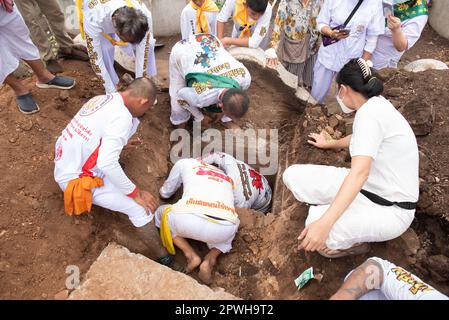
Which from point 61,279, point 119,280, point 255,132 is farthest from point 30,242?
point 255,132

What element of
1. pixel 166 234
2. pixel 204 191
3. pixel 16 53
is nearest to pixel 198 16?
pixel 16 53

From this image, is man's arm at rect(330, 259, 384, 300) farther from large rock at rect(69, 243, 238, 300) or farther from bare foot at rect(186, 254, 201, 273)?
bare foot at rect(186, 254, 201, 273)

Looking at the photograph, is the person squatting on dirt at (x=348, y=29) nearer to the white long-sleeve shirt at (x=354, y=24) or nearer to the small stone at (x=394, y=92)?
the white long-sleeve shirt at (x=354, y=24)

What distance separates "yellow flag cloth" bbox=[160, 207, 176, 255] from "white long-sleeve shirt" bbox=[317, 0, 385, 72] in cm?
244

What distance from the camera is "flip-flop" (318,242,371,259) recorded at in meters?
2.54

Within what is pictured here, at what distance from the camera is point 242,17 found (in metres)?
4.02

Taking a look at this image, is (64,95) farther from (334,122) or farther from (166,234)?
(334,122)

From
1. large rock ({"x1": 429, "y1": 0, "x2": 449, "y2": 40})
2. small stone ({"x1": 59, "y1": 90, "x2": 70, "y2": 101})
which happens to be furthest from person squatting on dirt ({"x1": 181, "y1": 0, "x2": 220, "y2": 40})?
large rock ({"x1": 429, "y1": 0, "x2": 449, "y2": 40})

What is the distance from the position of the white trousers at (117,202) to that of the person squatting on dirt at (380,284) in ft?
5.13

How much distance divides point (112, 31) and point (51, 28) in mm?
1184

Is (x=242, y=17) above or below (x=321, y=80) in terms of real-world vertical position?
above

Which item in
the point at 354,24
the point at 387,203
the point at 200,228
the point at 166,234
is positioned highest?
the point at 354,24

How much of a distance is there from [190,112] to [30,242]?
1.95 m

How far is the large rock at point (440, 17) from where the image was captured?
629cm
